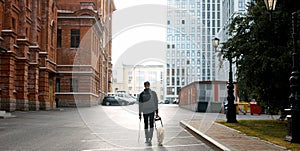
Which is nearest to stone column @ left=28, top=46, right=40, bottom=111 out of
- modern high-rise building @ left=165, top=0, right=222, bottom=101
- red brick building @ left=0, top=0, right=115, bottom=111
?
red brick building @ left=0, top=0, right=115, bottom=111

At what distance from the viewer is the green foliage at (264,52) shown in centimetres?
1797

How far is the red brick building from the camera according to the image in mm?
33516

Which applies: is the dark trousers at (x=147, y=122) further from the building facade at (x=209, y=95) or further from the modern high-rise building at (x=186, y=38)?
the building facade at (x=209, y=95)

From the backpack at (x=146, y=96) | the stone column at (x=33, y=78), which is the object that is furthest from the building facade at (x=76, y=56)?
the backpack at (x=146, y=96)

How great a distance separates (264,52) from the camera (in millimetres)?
18422

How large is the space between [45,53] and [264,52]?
29.5 m

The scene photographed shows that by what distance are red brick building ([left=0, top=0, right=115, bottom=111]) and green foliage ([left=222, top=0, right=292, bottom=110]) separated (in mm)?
18190

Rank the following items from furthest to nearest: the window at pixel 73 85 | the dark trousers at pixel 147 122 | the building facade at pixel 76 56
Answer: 1. the window at pixel 73 85
2. the building facade at pixel 76 56
3. the dark trousers at pixel 147 122

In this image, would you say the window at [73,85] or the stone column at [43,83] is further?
the window at [73,85]

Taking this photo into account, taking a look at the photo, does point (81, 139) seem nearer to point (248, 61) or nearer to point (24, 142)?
point (24, 142)

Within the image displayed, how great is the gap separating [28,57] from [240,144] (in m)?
29.7

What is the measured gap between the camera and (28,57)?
38.7 m

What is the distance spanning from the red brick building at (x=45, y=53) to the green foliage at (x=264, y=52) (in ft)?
59.7

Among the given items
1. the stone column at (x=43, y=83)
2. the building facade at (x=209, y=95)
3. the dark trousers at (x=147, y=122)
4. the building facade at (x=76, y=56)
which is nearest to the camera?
the dark trousers at (x=147, y=122)
